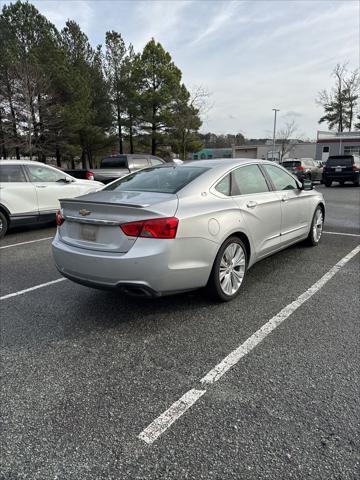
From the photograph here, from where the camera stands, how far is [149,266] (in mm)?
3082

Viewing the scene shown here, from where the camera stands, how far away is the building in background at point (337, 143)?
52.5 metres

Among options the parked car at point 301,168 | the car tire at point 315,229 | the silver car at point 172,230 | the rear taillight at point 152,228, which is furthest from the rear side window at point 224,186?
the parked car at point 301,168

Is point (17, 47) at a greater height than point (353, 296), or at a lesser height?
greater

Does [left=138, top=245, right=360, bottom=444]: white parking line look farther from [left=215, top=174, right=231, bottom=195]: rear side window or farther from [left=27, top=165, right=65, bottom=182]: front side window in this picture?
[left=27, top=165, right=65, bottom=182]: front side window

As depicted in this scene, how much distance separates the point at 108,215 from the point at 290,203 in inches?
114

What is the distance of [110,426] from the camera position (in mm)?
2166

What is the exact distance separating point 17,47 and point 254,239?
31.7 metres

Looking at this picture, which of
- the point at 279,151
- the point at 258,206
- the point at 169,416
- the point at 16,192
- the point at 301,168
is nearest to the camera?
the point at 169,416

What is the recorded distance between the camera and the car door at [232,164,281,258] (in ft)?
13.5

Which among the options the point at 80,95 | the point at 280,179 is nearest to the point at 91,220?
the point at 280,179

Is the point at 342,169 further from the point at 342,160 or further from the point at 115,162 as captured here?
the point at 115,162

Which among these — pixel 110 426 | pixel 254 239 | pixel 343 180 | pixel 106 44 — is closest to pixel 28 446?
pixel 110 426

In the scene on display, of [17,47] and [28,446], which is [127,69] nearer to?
[17,47]

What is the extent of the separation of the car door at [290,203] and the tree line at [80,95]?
2679cm
